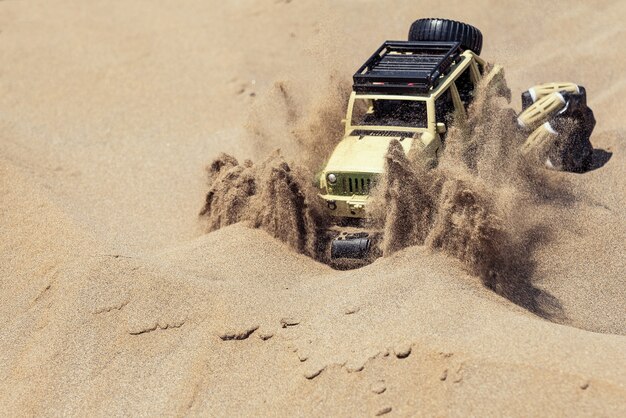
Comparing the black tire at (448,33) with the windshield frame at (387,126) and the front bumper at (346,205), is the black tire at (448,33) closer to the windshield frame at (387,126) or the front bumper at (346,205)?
the windshield frame at (387,126)

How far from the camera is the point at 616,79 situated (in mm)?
13398

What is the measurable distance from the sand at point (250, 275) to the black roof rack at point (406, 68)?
0.90 meters

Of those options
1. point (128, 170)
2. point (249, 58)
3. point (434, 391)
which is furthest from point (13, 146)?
point (434, 391)

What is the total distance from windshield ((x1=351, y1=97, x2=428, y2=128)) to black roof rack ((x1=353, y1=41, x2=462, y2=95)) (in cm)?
19

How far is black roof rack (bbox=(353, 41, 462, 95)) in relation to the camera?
922 centimetres

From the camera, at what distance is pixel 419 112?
30.4 feet

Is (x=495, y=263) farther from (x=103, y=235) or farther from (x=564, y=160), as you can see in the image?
(x=103, y=235)

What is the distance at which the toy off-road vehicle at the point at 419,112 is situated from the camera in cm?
865

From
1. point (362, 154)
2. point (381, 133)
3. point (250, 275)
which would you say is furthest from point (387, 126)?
point (250, 275)

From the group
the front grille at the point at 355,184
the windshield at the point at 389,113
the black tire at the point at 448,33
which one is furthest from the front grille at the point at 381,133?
the black tire at the point at 448,33

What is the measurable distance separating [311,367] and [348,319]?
588 mm

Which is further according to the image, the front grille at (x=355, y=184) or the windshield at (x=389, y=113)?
the windshield at (x=389, y=113)

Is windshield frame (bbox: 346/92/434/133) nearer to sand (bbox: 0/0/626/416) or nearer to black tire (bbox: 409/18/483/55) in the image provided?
sand (bbox: 0/0/626/416)

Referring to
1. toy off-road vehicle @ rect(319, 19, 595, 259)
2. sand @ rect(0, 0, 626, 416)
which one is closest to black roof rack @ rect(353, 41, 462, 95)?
toy off-road vehicle @ rect(319, 19, 595, 259)
